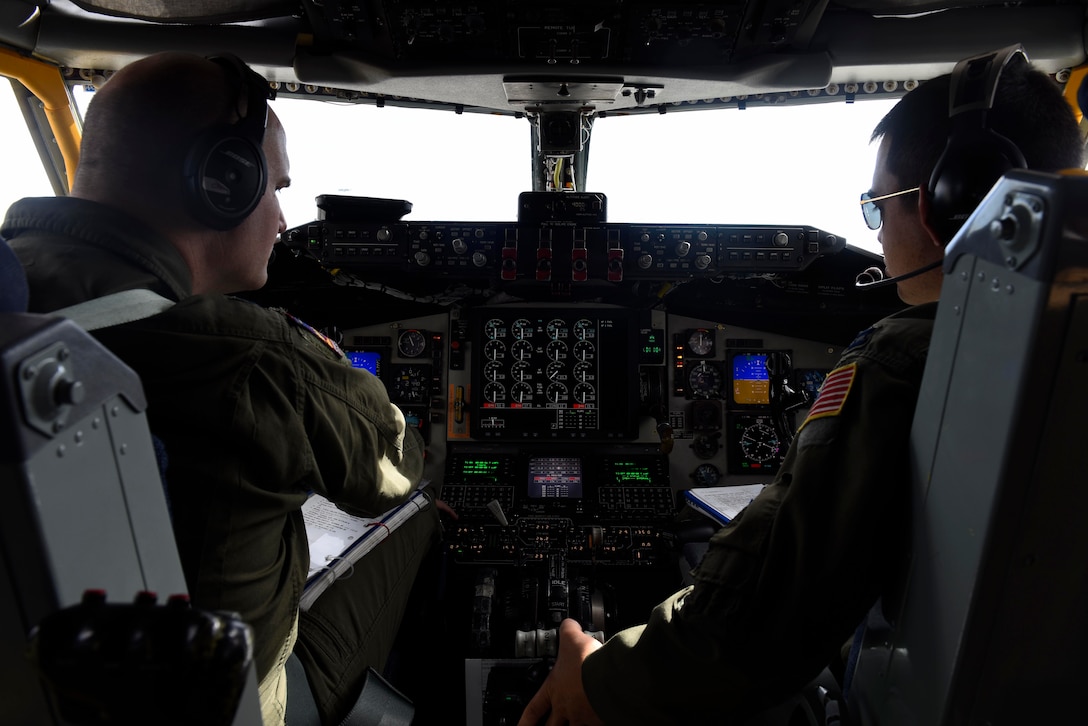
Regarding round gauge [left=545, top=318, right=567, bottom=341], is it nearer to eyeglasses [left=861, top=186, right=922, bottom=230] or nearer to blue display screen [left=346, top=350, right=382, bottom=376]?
blue display screen [left=346, top=350, right=382, bottom=376]

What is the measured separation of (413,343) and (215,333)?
182cm

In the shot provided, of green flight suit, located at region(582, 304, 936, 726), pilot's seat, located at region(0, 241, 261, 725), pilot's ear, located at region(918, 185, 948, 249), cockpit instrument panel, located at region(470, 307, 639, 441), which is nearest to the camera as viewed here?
pilot's seat, located at region(0, 241, 261, 725)

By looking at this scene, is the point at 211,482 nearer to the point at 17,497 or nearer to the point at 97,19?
the point at 17,497

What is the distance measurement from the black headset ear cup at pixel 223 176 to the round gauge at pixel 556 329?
5.02 feet

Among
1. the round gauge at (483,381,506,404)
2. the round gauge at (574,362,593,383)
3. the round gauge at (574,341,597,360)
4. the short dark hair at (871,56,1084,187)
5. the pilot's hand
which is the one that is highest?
the short dark hair at (871,56,1084,187)

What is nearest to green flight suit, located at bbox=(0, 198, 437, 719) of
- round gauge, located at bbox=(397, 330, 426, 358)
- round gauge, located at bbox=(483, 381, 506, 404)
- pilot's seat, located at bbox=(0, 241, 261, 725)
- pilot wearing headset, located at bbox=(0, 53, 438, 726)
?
pilot wearing headset, located at bbox=(0, 53, 438, 726)

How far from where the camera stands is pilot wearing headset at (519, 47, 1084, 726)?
2.60ft

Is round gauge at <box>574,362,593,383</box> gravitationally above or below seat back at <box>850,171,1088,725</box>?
below

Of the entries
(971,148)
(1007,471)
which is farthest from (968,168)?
(1007,471)

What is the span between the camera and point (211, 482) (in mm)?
869

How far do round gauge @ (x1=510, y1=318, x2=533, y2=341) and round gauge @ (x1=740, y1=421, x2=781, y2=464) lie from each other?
98cm

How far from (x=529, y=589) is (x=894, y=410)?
5.11 ft

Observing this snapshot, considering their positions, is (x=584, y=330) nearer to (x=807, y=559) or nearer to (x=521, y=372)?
(x=521, y=372)

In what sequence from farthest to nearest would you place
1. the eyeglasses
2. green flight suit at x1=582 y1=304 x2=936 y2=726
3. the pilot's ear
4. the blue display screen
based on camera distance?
the blue display screen → the eyeglasses → the pilot's ear → green flight suit at x1=582 y1=304 x2=936 y2=726
